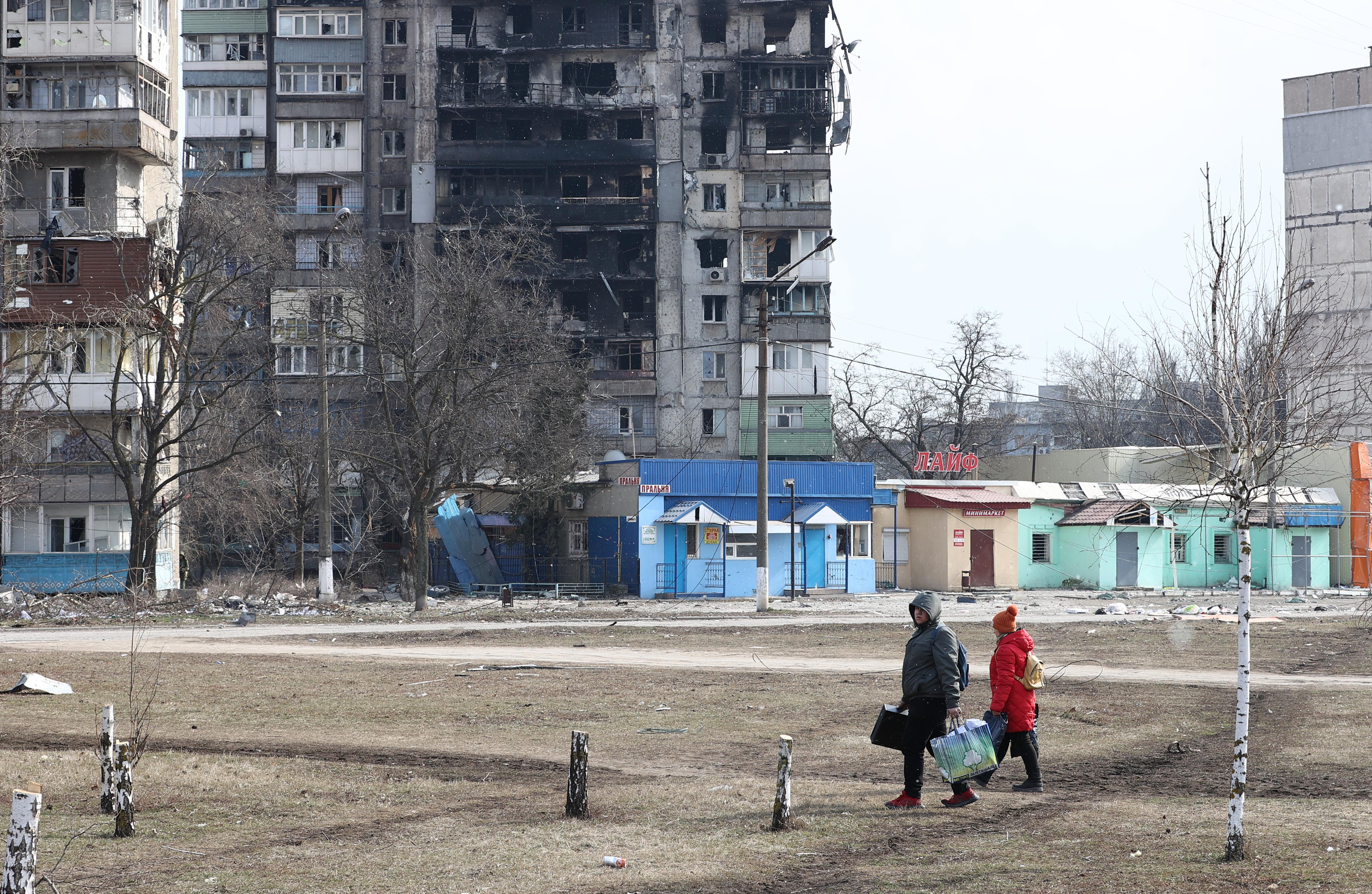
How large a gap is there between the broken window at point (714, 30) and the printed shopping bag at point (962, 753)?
67.1 m

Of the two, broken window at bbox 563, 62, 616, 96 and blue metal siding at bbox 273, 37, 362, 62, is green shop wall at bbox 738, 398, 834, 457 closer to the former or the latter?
broken window at bbox 563, 62, 616, 96

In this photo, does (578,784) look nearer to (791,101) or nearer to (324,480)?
(324,480)

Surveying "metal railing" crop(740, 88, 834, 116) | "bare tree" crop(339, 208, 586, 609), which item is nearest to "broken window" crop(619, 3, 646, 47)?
"metal railing" crop(740, 88, 834, 116)

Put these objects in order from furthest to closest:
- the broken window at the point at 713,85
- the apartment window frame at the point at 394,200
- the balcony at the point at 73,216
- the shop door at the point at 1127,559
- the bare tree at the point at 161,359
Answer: the apartment window frame at the point at 394,200, the broken window at the point at 713,85, the shop door at the point at 1127,559, the balcony at the point at 73,216, the bare tree at the point at 161,359

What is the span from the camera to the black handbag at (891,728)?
10.7 meters

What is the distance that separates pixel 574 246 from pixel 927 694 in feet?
208

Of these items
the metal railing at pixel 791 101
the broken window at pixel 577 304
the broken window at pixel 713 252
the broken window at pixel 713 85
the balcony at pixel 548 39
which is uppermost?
the balcony at pixel 548 39

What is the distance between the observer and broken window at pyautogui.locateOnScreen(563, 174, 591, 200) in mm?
72500

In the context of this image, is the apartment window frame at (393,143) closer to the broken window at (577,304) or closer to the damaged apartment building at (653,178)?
the damaged apartment building at (653,178)

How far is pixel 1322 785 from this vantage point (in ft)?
37.8

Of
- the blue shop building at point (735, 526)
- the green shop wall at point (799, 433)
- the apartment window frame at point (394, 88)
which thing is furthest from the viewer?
the apartment window frame at point (394, 88)

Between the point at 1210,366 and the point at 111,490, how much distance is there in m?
41.4

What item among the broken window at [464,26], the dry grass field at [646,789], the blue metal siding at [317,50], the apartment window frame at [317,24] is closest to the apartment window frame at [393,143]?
the blue metal siding at [317,50]

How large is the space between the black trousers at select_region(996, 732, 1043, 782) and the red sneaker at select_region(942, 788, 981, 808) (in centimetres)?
66
